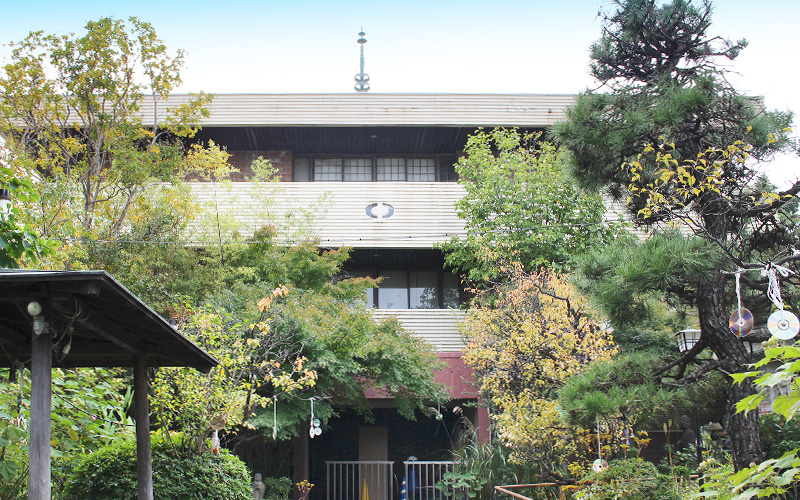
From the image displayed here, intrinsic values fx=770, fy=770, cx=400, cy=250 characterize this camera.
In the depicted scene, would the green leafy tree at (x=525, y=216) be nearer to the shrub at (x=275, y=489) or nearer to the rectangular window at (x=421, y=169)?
the rectangular window at (x=421, y=169)

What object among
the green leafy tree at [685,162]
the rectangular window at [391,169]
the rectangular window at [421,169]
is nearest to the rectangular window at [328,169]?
the rectangular window at [391,169]

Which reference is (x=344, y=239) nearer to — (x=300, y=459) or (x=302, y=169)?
(x=302, y=169)

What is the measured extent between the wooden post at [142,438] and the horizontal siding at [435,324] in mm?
11451

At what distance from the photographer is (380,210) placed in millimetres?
18594

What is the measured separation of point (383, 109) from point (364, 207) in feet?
8.54

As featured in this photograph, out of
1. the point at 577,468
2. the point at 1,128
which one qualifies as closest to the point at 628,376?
the point at 577,468

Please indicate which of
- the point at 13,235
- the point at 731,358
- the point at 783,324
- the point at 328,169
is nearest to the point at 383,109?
the point at 328,169

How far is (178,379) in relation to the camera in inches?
385

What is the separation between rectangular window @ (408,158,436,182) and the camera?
20.9 m

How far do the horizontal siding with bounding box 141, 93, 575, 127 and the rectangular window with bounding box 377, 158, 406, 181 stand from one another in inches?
77.6

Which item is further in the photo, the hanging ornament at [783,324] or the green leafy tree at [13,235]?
the green leafy tree at [13,235]

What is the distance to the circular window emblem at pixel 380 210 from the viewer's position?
60.9 feet

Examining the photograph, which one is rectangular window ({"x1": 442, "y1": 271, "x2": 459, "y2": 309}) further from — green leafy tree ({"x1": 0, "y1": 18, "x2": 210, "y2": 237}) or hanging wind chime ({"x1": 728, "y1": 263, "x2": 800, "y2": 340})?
hanging wind chime ({"x1": 728, "y1": 263, "x2": 800, "y2": 340})

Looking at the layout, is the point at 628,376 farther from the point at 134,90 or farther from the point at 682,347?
the point at 134,90
